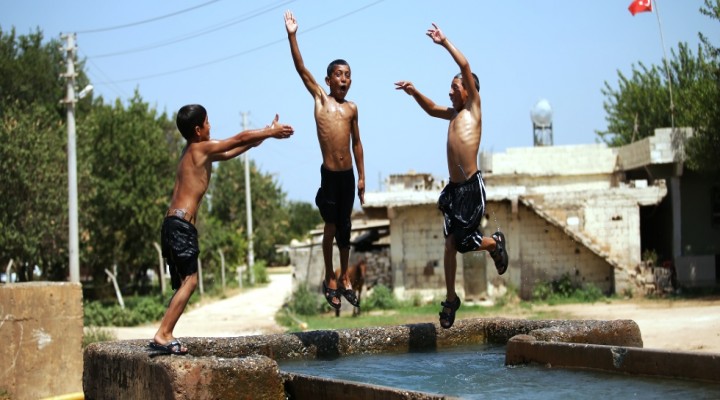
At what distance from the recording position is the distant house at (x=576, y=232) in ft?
95.4

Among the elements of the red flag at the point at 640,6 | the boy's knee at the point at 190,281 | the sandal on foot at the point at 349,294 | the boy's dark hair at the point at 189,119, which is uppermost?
the red flag at the point at 640,6

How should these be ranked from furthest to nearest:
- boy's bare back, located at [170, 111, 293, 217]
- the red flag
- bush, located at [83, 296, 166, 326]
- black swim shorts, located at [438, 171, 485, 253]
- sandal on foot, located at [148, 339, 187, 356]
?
bush, located at [83, 296, 166, 326], the red flag, black swim shorts, located at [438, 171, 485, 253], boy's bare back, located at [170, 111, 293, 217], sandal on foot, located at [148, 339, 187, 356]

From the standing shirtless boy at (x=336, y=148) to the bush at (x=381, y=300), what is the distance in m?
20.4

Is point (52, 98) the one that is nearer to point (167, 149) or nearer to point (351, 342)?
point (167, 149)

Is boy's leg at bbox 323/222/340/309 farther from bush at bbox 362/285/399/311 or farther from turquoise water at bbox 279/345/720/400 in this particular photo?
bush at bbox 362/285/399/311

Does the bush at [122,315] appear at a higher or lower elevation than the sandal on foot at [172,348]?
lower

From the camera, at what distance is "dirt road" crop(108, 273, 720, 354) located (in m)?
18.3

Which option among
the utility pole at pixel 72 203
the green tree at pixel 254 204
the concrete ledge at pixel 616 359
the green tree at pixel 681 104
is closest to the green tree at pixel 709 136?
the green tree at pixel 681 104

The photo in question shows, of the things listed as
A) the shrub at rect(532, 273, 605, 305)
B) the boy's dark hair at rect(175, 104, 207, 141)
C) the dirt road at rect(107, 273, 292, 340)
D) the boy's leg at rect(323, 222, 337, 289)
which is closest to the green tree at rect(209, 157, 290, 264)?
the dirt road at rect(107, 273, 292, 340)

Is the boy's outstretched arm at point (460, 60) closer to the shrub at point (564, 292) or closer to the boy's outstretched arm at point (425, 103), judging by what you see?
the boy's outstretched arm at point (425, 103)

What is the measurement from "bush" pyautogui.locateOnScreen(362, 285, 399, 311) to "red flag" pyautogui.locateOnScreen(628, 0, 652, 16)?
11028 millimetres

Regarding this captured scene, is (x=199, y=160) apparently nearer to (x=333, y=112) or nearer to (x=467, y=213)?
(x=333, y=112)

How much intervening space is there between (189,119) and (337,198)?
6.66 feet

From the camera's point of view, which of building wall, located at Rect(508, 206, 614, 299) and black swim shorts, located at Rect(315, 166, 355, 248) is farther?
building wall, located at Rect(508, 206, 614, 299)
